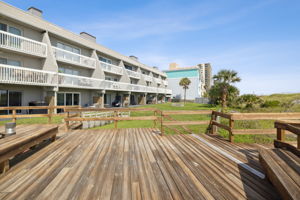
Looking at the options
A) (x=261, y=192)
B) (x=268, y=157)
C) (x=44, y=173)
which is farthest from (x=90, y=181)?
(x=268, y=157)

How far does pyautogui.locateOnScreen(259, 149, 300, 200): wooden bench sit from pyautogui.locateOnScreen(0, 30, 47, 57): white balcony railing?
15.2 metres

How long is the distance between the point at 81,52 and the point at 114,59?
620cm

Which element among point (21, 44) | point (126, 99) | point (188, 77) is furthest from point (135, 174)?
point (188, 77)

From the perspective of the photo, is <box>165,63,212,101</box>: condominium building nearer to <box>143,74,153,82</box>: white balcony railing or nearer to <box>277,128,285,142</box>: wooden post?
<box>143,74,153,82</box>: white balcony railing

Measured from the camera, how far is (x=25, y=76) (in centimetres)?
991

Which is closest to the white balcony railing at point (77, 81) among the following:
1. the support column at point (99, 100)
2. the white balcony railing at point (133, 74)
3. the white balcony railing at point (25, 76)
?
the white balcony railing at point (25, 76)

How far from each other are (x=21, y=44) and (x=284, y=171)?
16068mm

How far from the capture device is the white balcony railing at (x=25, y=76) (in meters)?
8.95

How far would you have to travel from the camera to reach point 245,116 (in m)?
4.33

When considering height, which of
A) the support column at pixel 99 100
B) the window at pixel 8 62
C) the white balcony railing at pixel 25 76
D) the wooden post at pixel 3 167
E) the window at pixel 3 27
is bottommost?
the wooden post at pixel 3 167

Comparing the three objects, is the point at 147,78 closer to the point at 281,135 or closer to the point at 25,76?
the point at 25,76

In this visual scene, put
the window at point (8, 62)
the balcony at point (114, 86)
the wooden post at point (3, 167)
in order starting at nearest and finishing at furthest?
the wooden post at point (3, 167), the window at point (8, 62), the balcony at point (114, 86)

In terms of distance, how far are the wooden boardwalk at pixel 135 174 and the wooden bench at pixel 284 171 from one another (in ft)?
1.46

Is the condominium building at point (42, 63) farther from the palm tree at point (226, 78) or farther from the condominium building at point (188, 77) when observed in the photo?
the condominium building at point (188, 77)
